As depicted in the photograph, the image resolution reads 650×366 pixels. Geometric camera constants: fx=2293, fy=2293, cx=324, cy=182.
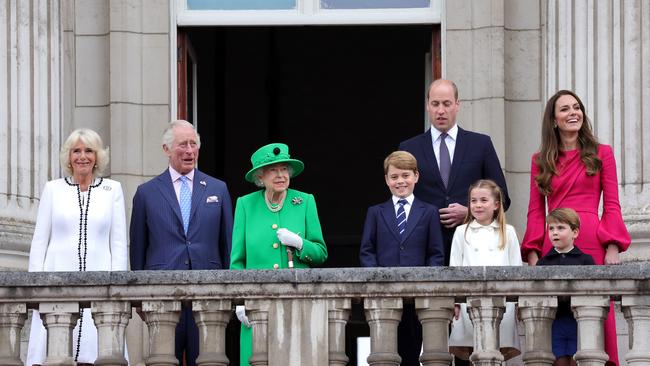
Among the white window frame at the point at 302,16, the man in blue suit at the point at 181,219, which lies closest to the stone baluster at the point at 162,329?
the man in blue suit at the point at 181,219

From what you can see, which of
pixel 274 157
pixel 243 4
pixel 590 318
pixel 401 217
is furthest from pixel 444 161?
pixel 243 4

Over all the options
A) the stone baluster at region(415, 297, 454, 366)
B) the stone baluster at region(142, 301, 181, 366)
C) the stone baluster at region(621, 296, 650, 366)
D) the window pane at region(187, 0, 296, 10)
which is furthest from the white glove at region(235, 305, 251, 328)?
the window pane at region(187, 0, 296, 10)

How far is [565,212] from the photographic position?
13.6 meters

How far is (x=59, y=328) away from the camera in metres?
13.3

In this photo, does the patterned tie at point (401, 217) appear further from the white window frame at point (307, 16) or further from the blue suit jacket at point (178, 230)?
the white window frame at point (307, 16)

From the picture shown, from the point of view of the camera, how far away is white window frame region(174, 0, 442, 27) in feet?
57.5

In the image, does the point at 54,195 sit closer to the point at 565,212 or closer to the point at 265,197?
the point at 265,197

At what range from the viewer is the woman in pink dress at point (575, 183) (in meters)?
13.9

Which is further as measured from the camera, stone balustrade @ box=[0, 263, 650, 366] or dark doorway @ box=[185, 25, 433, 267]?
dark doorway @ box=[185, 25, 433, 267]

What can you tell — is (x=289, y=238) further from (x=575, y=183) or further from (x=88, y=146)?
(x=575, y=183)

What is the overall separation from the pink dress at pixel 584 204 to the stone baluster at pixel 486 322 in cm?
81

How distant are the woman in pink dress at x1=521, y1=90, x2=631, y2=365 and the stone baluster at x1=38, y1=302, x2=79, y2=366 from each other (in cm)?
284

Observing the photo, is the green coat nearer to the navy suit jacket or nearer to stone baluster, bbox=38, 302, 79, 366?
the navy suit jacket

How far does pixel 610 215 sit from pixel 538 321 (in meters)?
1.04
